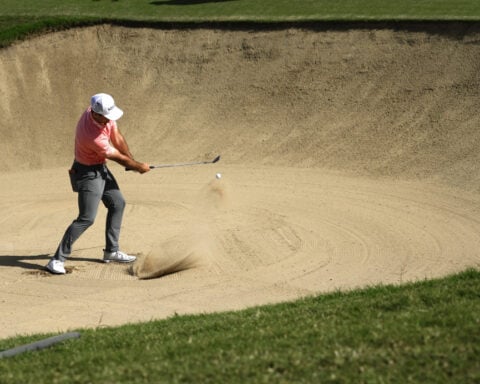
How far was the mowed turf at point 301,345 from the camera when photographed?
760cm

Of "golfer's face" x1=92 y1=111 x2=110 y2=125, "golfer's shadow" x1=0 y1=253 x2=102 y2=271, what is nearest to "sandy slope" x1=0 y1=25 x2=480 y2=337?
"golfer's shadow" x1=0 y1=253 x2=102 y2=271

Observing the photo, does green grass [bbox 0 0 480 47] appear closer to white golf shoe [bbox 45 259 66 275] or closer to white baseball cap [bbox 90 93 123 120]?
white baseball cap [bbox 90 93 123 120]

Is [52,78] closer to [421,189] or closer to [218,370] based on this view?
[421,189]

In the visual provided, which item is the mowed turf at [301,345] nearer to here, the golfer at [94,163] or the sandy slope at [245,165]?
the sandy slope at [245,165]

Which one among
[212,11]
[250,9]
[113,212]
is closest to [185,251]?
[113,212]

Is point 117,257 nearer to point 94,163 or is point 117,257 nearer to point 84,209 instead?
point 84,209

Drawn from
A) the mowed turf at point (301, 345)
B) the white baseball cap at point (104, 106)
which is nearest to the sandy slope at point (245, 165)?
the mowed turf at point (301, 345)

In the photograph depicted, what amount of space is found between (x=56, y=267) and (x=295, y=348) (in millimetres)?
6293

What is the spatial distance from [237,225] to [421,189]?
4071 millimetres

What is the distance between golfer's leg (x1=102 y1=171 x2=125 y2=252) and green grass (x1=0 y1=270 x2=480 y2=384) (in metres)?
4.19

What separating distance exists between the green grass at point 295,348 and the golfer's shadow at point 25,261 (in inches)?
161

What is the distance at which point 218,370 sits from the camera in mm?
7730

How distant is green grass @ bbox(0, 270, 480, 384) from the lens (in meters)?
7.58

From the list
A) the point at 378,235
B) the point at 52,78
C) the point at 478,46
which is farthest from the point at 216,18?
the point at 378,235
